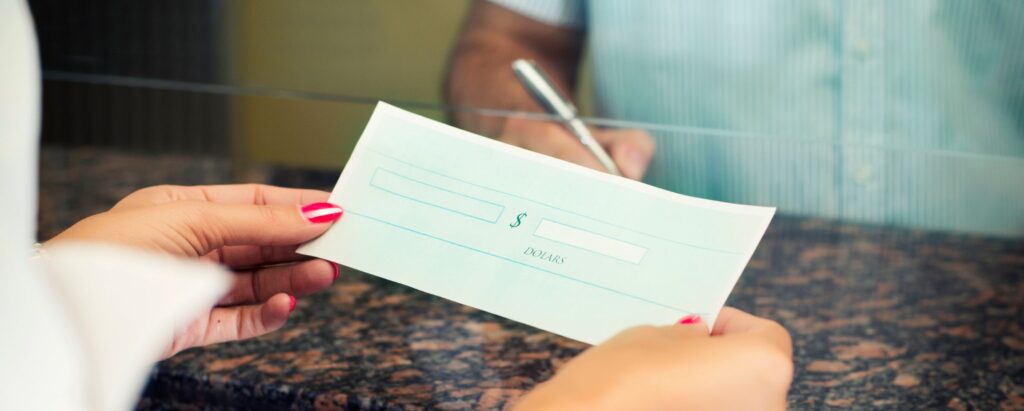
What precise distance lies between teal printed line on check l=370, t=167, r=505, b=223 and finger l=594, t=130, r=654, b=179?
0.46 m

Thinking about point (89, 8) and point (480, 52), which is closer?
point (480, 52)

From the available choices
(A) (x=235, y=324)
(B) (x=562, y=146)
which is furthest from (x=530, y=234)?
(B) (x=562, y=146)

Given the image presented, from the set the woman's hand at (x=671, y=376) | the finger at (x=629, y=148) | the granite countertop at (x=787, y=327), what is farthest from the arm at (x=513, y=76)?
the woman's hand at (x=671, y=376)

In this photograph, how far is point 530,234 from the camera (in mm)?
562

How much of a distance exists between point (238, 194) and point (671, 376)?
Answer: 36cm

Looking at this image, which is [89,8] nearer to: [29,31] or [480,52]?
[480,52]

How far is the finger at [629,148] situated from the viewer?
103cm

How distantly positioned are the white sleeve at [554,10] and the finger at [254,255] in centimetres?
52

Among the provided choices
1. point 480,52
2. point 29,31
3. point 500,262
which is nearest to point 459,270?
point 500,262

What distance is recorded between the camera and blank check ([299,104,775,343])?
532mm

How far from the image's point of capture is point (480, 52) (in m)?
1.08

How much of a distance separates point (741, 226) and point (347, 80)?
2.30 feet

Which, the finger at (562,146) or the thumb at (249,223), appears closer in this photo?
the thumb at (249,223)

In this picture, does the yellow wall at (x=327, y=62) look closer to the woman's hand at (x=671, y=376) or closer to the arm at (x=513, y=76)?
the arm at (x=513, y=76)
